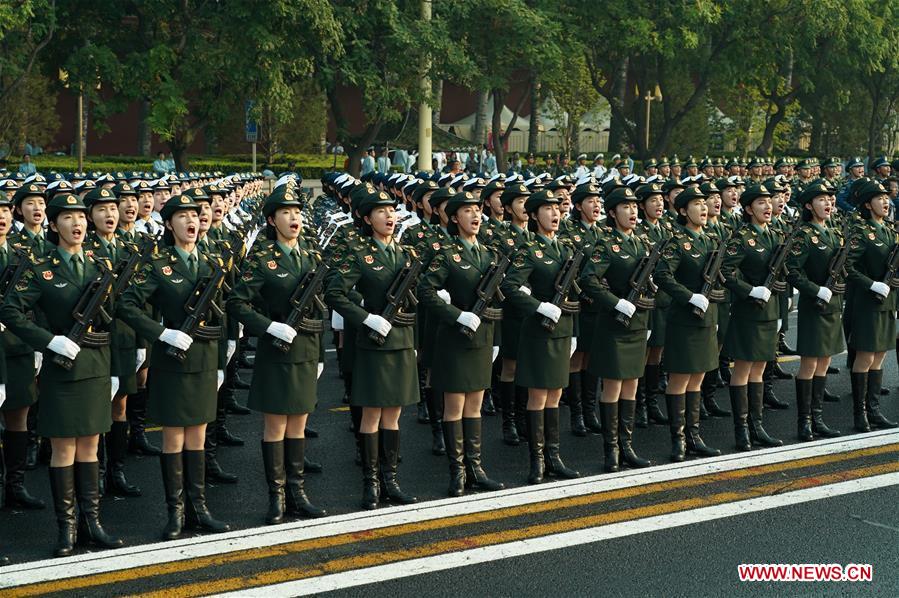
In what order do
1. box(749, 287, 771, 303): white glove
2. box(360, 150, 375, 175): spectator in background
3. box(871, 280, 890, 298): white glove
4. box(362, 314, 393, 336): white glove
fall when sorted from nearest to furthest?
box(362, 314, 393, 336): white glove, box(749, 287, 771, 303): white glove, box(871, 280, 890, 298): white glove, box(360, 150, 375, 175): spectator in background

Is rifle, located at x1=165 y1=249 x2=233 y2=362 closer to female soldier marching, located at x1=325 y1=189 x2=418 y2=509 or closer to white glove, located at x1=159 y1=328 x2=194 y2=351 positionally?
white glove, located at x1=159 y1=328 x2=194 y2=351

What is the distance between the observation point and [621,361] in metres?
9.16

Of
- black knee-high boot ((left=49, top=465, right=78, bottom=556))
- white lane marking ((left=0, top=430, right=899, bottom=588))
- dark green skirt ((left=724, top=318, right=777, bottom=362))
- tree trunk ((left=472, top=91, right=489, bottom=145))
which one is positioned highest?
tree trunk ((left=472, top=91, right=489, bottom=145))

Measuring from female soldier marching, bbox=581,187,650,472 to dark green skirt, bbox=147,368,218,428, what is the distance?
9.57 ft

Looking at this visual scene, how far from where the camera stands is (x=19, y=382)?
819 cm

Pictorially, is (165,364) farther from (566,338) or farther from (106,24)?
(106,24)

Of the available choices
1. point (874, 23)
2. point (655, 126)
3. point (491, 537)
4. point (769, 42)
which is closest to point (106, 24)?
point (769, 42)

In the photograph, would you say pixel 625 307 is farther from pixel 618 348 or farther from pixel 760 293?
pixel 760 293

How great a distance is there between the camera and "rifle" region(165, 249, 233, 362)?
24.7 ft

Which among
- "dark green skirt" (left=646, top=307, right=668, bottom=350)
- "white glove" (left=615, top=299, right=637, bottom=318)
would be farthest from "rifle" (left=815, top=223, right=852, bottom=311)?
"white glove" (left=615, top=299, right=637, bottom=318)

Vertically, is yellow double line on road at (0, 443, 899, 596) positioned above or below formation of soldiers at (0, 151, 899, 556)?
below

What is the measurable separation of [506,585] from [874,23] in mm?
36300

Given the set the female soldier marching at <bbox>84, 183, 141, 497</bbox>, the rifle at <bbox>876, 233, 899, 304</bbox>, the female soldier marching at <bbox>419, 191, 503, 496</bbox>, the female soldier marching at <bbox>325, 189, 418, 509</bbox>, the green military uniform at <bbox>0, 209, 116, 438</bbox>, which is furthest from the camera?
the rifle at <bbox>876, 233, 899, 304</bbox>

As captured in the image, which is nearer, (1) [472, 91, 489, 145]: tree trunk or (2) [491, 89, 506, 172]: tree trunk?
(2) [491, 89, 506, 172]: tree trunk
